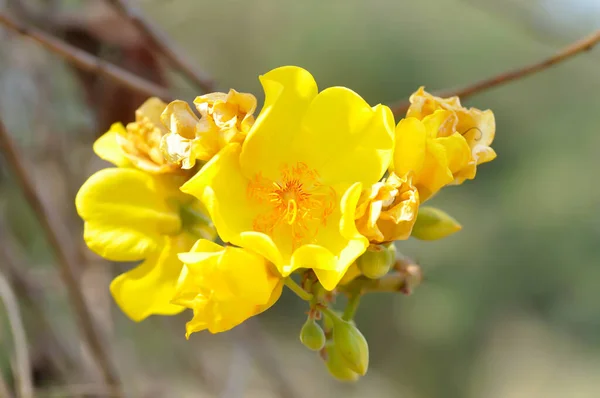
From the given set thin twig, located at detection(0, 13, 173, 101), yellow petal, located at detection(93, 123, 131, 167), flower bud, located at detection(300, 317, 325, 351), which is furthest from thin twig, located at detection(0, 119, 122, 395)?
flower bud, located at detection(300, 317, 325, 351)

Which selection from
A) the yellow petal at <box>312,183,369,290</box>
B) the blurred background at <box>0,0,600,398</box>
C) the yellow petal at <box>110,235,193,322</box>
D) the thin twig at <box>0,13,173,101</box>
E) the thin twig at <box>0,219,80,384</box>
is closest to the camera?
the yellow petal at <box>312,183,369,290</box>

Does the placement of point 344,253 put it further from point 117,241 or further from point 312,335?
point 117,241

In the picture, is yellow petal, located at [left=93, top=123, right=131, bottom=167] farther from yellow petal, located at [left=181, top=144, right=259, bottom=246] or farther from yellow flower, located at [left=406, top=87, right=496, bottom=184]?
yellow flower, located at [left=406, top=87, right=496, bottom=184]

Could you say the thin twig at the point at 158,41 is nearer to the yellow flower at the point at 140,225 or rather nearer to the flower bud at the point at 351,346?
the yellow flower at the point at 140,225

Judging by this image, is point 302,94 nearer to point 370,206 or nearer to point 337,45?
point 370,206

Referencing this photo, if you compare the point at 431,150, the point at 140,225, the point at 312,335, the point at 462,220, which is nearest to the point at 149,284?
the point at 140,225

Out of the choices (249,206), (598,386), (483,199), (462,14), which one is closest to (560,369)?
(598,386)
